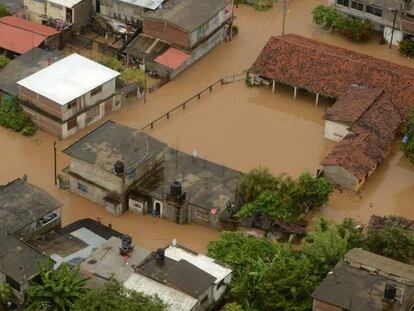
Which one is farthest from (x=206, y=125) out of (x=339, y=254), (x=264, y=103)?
(x=339, y=254)

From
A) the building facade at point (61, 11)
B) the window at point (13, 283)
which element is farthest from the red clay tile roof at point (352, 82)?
the window at point (13, 283)

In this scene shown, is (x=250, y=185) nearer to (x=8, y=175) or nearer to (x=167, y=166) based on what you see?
(x=167, y=166)

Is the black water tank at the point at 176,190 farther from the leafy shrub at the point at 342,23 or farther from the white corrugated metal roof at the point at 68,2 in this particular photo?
the leafy shrub at the point at 342,23

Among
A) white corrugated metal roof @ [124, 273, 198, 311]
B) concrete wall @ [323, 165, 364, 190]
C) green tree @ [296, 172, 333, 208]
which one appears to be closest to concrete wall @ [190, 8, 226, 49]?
concrete wall @ [323, 165, 364, 190]

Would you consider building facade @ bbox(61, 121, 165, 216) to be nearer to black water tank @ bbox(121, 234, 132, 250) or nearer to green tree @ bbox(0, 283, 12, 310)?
black water tank @ bbox(121, 234, 132, 250)

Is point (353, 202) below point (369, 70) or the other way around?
below
